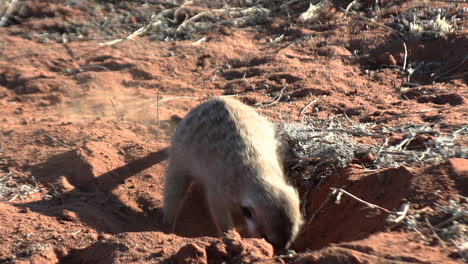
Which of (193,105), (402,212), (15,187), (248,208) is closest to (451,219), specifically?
(402,212)

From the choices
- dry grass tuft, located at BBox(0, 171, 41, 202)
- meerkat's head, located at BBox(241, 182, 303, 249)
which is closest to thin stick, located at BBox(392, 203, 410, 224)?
meerkat's head, located at BBox(241, 182, 303, 249)

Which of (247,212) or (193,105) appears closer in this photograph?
(247,212)

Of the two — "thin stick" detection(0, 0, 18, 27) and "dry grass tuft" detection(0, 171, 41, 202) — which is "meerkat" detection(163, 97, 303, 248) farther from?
"thin stick" detection(0, 0, 18, 27)

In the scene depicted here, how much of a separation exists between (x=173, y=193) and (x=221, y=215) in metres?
0.87

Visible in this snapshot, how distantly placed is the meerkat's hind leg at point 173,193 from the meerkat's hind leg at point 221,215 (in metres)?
0.67

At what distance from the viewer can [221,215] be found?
4.42m

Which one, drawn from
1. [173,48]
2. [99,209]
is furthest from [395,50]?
[99,209]

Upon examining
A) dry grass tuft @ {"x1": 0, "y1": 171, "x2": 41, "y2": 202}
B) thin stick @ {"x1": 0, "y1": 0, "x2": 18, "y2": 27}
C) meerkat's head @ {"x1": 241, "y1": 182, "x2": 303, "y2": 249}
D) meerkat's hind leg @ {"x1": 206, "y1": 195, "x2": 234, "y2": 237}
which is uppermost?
meerkat's head @ {"x1": 241, "y1": 182, "x2": 303, "y2": 249}

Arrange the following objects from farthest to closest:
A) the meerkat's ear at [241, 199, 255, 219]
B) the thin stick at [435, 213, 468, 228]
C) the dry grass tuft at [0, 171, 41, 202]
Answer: the dry grass tuft at [0, 171, 41, 202] < the meerkat's ear at [241, 199, 255, 219] < the thin stick at [435, 213, 468, 228]

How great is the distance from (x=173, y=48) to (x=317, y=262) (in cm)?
757

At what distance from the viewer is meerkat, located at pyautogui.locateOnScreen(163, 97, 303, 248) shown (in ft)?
12.4

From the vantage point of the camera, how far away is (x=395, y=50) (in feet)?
26.6

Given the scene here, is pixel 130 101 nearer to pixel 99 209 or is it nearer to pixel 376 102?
pixel 99 209

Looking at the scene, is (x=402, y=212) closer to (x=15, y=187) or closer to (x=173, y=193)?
(x=173, y=193)
